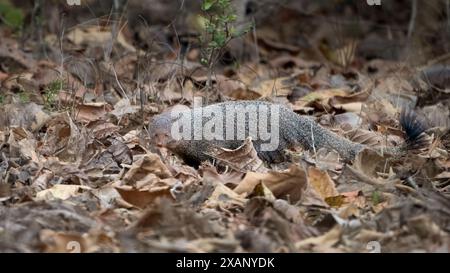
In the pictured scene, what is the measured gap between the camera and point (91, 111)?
17.7 feet

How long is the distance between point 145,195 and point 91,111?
1.78 meters

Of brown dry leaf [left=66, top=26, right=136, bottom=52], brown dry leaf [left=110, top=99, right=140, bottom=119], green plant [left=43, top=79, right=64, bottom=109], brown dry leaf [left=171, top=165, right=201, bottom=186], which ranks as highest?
brown dry leaf [left=66, top=26, right=136, bottom=52]

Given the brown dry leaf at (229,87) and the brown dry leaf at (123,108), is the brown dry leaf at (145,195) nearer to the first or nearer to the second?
the brown dry leaf at (123,108)

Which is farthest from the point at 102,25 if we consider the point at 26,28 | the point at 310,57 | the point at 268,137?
the point at 268,137

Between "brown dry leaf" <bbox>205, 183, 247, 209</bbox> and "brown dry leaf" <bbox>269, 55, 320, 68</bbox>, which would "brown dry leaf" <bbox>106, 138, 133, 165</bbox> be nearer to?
"brown dry leaf" <bbox>205, 183, 247, 209</bbox>

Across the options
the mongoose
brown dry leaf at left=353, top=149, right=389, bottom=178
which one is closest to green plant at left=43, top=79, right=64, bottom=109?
the mongoose

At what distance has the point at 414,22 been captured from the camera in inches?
339

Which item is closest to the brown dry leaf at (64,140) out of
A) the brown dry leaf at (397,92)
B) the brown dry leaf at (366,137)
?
the brown dry leaf at (366,137)

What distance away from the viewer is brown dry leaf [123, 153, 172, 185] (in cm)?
404

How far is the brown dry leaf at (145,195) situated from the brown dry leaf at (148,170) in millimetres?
295

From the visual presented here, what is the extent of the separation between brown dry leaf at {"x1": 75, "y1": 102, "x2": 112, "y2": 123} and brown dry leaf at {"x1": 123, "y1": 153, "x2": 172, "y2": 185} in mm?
1245

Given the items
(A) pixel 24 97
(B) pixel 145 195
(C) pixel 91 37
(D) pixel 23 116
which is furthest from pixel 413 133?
(C) pixel 91 37

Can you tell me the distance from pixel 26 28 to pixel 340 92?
3091 millimetres

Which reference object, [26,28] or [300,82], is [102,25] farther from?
[300,82]
